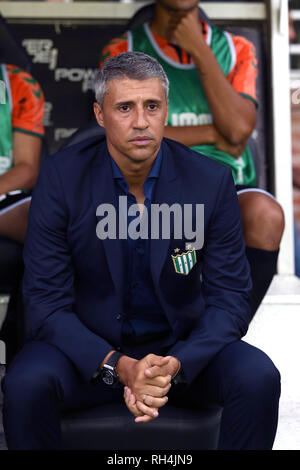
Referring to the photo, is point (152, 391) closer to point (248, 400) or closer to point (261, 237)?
point (248, 400)

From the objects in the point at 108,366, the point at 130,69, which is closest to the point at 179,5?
the point at 130,69

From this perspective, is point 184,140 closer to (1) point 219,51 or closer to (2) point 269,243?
(1) point 219,51

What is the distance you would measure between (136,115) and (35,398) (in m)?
0.77

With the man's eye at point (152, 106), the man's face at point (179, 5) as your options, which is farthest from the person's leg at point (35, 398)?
the man's face at point (179, 5)

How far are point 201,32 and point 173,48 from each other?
16 cm

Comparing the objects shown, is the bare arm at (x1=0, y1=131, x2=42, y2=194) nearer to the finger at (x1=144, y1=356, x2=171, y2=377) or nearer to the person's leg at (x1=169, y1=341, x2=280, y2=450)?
the finger at (x1=144, y1=356, x2=171, y2=377)

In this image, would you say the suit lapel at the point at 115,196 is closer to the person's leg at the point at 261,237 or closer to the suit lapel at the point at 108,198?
the suit lapel at the point at 108,198

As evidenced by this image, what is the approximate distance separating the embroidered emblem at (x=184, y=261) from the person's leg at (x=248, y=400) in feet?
0.93

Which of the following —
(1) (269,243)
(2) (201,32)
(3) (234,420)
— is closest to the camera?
(3) (234,420)

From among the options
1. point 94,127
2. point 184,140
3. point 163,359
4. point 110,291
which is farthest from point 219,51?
point 163,359

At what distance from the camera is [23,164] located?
8.41ft

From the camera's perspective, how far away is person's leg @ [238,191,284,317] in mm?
1979

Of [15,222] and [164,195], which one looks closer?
[164,195]

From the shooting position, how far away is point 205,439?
1.69 m
